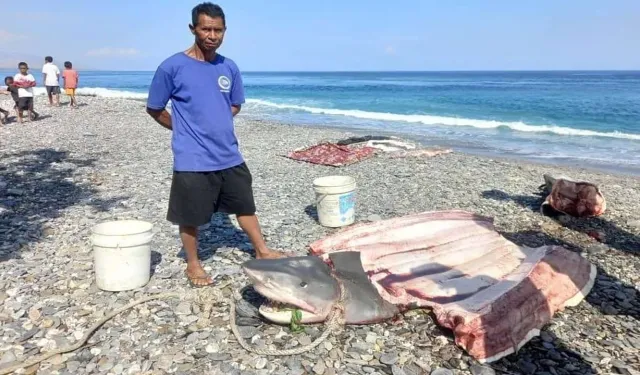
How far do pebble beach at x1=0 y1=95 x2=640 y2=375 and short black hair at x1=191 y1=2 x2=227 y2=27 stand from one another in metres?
2.34

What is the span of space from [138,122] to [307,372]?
16.5 m

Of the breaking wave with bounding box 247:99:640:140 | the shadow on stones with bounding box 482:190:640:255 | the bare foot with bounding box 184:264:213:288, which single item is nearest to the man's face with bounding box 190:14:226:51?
the bare foot with bounding box 184:264:213:288

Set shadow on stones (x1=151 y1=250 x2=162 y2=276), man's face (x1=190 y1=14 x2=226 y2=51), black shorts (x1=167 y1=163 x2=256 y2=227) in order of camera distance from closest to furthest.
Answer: man's face (x1=190 y1=14 x2=226 y2=51), black shorts (x1=167 y1=163 x2=256 y2=227), shadow on stones (x1=151 y1=250 x2=162 y2=276)

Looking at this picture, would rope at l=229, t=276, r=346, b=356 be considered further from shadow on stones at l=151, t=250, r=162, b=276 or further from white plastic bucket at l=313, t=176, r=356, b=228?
white plastic bucket at l=313, t=176, r=356, b=228

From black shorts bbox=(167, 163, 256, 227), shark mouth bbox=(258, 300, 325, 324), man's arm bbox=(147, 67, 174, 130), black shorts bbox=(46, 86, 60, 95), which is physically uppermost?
man's arm bbox=(147, 67, 174, 130)

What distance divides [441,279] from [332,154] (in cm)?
739

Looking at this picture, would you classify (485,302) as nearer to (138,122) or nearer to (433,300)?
(433,300)

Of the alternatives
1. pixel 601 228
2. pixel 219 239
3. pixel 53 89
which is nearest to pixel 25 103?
pixel 53 89

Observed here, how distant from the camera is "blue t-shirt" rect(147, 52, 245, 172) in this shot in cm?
412

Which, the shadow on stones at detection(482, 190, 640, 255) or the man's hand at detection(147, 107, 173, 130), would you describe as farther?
the shadow on stones at detection(482, 190, 640, 255)

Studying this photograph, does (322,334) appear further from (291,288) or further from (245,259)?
(245,259)

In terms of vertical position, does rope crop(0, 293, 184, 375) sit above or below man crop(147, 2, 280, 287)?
below

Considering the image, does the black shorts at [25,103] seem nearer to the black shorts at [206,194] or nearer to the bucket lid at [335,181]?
the bucket lid at [335,181]

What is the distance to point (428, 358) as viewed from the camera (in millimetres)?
3645
